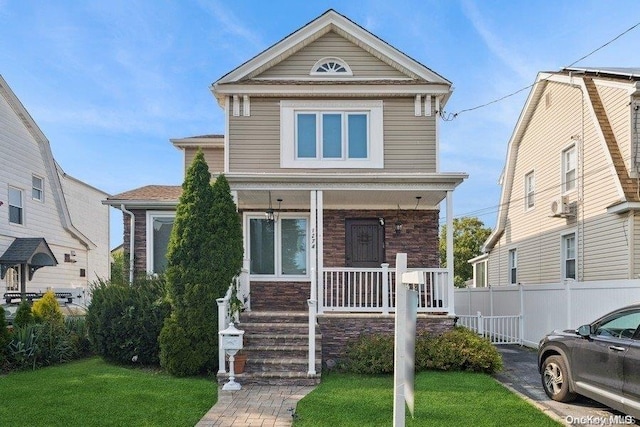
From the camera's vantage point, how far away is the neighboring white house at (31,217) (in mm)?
14570

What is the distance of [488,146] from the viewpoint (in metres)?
19.0

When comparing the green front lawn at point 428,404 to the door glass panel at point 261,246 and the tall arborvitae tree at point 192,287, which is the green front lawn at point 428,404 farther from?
the door glass panel at point 261,246

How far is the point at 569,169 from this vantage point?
1314 cm

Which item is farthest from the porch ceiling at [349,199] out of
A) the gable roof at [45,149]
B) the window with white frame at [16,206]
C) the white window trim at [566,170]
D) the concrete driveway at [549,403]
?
the gable roof at [45,149]

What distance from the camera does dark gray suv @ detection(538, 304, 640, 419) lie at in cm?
520

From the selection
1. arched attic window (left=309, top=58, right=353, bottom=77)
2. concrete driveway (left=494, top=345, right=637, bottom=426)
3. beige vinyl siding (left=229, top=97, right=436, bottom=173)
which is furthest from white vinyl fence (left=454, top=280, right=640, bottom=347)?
arched attic window (left=309, top=58, right=353, bottom=77)

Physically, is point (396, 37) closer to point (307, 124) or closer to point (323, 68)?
point (323, 68)

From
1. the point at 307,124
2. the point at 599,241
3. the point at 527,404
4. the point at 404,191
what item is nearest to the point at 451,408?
the point at 527,404

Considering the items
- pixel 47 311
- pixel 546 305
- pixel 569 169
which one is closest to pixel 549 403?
pixel 546 305

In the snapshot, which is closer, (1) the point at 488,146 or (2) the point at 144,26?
(2) the point at 144,26

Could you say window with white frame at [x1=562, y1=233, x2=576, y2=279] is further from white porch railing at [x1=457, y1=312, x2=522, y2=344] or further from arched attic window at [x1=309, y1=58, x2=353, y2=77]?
arched attic window at [x1=309, y1=58, x2=353, y2=77]

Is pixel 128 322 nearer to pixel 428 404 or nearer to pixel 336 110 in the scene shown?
pixel 428 404

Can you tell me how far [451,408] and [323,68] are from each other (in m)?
8.14

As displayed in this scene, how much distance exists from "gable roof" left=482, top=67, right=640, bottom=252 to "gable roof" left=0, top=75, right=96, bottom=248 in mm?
16740
